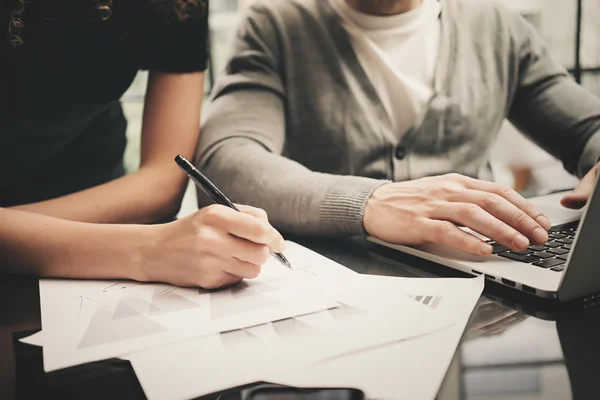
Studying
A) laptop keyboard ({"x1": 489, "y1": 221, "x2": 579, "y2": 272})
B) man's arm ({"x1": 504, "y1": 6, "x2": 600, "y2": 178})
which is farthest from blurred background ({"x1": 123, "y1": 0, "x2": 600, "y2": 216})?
laptop keyboard ({"x1": 489, "y1": 221, "x2": 579, "y2": 272})

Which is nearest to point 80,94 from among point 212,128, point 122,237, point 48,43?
point 48,43

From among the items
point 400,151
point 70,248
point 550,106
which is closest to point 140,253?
point 70,248

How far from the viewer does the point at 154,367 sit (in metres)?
0.39

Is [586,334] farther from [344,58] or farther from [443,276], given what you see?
[344,58]

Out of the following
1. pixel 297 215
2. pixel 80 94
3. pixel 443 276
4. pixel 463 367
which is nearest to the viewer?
pixel 463 367

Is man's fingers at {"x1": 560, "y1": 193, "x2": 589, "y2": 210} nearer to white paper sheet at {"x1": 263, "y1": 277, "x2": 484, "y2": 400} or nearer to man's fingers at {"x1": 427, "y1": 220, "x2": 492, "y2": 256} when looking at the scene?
man's fingers at {"x1": 427, "y1": 220, "x2": 492, "y2": 256}

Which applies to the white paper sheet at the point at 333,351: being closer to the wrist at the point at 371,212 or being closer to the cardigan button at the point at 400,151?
the wrist at the point at 371,212

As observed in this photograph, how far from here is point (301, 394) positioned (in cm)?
36

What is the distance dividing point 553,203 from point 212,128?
0.55 meters

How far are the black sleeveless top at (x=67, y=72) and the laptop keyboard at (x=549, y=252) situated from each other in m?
0.59

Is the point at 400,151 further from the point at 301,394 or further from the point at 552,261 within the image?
the point at 301,394

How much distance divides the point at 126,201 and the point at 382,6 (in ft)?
1.94

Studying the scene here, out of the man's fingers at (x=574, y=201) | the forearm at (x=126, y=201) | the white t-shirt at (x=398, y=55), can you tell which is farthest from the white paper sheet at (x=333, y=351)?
the white t-shirt at (x=398, y=55)

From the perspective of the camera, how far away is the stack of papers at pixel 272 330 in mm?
371
